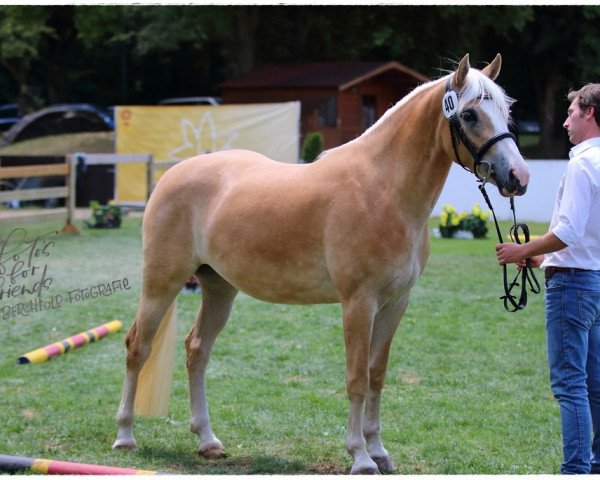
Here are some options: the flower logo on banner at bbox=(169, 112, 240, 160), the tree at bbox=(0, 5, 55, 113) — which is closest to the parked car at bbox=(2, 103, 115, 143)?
the tree at bbox=(0, 5, 55, 113)

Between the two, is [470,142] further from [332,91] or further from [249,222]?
[332,91]

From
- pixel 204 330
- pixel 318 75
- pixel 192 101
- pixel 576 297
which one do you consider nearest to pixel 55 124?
pixel 192 101

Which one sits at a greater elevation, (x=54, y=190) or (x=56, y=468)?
(x=56, y=468)

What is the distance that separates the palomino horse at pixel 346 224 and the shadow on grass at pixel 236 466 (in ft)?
0.45

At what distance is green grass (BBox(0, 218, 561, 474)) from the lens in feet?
16.8

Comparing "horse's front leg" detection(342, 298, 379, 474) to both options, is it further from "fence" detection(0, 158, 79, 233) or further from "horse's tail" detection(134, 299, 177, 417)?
"fence" detection(0, 158, 79, 233)

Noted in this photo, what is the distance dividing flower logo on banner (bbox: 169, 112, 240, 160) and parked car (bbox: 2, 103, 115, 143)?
22.8ft

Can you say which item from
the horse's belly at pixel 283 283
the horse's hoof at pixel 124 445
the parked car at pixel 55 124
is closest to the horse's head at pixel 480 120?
the horse's belly at pixel 283 283

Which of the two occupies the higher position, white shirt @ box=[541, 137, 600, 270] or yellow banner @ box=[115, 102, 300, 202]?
white shirt @ box=[541, 137, 600, 270]

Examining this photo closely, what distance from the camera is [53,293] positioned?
10.6 metres

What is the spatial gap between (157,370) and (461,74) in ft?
9.38

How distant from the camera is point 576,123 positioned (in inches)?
170

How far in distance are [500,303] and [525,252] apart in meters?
6.24

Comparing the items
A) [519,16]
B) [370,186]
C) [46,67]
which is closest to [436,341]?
[370,186]
